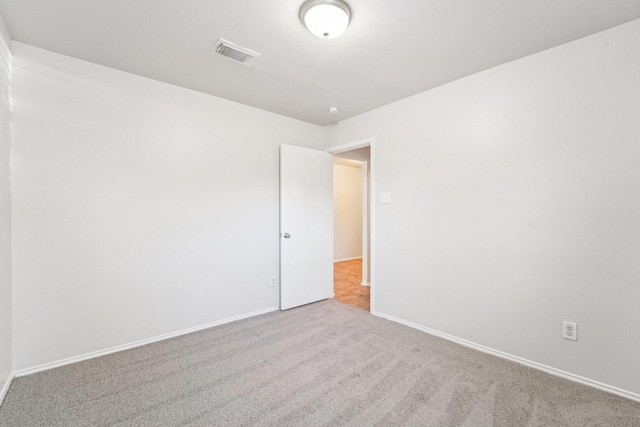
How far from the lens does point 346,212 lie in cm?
705

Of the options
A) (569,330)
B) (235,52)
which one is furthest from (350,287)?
Answer: (235,52)

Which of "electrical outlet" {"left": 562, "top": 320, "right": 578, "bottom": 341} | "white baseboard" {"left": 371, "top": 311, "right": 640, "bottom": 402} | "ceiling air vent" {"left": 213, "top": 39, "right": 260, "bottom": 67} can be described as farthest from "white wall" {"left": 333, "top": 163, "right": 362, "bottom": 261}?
"electrical outlet" {"left": 562, "top": 320, "right": 578, "bottom": 341}

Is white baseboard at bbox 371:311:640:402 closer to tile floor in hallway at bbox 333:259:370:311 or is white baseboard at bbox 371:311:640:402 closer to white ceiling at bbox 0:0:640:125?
tile floor in hallway at bbox 333:259:370:311

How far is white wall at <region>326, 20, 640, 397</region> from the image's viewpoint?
179 cm

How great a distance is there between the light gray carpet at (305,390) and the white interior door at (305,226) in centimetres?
95

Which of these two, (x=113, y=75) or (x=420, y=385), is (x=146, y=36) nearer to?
(x=113, y=75)

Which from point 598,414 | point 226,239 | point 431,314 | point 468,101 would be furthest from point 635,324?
point 226,239

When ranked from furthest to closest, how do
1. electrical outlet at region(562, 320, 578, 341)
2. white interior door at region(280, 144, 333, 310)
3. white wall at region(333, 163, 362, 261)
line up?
white wall at region(333, 163, 362, 261)
white interior door at region(280, 144, 333, 310)
electrical outlet at region(562, 320, 578, 341)

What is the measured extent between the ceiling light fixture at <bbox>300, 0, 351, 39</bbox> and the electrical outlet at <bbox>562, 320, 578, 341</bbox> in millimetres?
2490

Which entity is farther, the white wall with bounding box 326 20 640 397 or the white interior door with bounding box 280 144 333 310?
the white interior door with bounding box 280 144 333 310

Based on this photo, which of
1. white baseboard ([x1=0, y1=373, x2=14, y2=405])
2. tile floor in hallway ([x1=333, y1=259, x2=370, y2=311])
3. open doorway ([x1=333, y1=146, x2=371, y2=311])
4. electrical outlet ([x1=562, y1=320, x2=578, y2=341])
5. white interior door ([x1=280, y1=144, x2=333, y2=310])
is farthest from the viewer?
open doorway ([x1=333, y1=146, x2=371, y2=311])

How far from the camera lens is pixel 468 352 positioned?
7.66ft

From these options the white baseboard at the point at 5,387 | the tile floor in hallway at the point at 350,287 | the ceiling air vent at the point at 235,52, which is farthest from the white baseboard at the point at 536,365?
the white baseboard at the point at 5,387

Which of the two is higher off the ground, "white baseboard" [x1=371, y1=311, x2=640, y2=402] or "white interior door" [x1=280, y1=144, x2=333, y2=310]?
"white interior door" [x1=280, y1=144, x2=333, y2=310]
